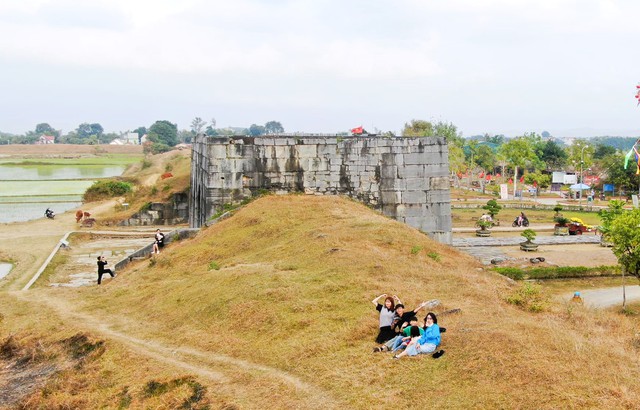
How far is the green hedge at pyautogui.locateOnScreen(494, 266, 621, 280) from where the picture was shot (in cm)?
2450

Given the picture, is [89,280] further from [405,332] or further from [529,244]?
[529,244]

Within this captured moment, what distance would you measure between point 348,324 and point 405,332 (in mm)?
1375

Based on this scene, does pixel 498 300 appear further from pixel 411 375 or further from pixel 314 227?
pixel 314 227

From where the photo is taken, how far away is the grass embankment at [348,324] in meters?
8.55

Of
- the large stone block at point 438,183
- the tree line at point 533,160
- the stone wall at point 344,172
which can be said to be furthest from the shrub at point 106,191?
the large stone block at point 438,183

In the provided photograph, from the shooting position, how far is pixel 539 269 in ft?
81.7

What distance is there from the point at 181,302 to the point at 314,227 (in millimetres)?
5653

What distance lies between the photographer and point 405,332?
1048cm

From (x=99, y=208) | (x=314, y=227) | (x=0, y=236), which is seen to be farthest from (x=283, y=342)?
(x=99, y=208)

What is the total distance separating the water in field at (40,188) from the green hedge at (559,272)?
33992mm

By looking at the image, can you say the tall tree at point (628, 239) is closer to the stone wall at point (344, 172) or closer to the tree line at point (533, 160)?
the stone wall at point (344, 172)

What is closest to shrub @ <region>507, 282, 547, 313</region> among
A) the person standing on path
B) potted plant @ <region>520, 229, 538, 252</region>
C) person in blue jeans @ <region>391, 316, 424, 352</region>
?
person in blue jeans @ <region>391, 316, 424, 352</region>

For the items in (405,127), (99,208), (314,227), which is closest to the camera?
(314,227)

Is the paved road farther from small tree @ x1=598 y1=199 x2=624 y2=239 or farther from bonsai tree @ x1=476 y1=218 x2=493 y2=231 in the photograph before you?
bonsai tree @ x1=476 y1=218 x2=493 y2=231
